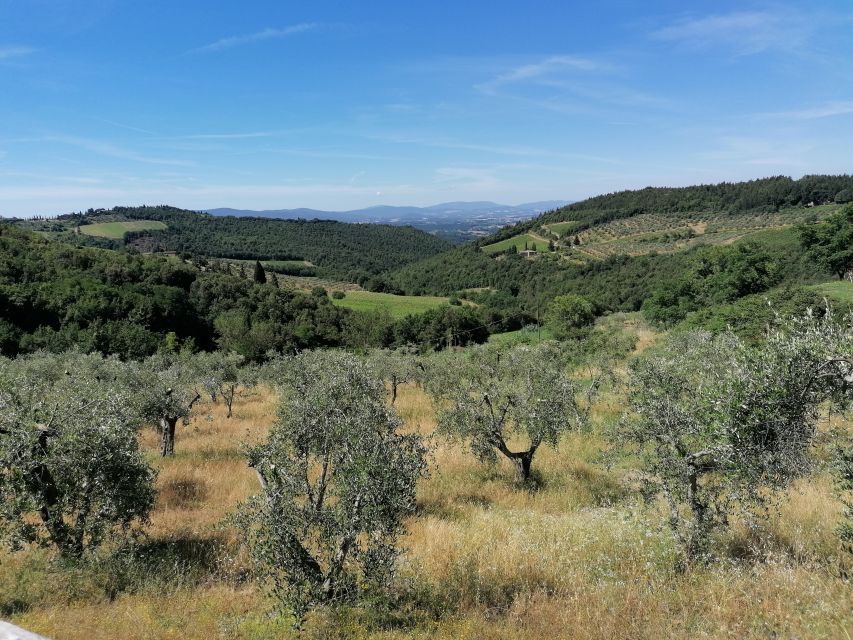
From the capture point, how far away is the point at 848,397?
7.50m

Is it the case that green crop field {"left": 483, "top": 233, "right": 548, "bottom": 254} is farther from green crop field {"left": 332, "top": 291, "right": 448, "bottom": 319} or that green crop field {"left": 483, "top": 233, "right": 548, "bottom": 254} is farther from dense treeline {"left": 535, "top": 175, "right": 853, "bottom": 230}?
green crop field {"left": 332, "top": 291, "right": 448, "bottom": 319}

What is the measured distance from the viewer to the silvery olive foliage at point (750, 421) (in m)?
7.66

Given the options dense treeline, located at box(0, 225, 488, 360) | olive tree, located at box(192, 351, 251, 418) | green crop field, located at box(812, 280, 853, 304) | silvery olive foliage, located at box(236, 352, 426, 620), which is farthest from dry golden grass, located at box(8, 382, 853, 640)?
dense treeline, located at box(0, 225, 488, 360)

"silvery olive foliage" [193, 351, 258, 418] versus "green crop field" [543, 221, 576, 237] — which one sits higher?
"green crop field" [543, 221, 576, 237]

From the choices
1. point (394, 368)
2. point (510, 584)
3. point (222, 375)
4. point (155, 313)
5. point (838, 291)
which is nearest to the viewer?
point (510, 584)

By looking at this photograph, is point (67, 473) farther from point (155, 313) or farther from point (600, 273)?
point (600, 273)

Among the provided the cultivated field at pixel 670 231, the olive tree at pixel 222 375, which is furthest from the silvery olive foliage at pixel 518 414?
the cultivated field at pixel 670 231

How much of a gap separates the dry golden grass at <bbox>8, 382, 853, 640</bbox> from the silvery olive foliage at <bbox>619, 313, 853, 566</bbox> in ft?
3.57

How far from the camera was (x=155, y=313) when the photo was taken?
96438 mm

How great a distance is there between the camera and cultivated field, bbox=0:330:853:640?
747 centimetres

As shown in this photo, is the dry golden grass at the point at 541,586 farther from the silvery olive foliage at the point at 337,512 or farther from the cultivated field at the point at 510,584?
the silvery olive foliage at the point at 337,512

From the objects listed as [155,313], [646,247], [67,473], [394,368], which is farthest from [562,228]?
[67,473]

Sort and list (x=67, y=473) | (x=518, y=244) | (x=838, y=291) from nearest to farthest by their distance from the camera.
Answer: (x=67, y=473) < (x=838, y=291) < (x=518, y=244)

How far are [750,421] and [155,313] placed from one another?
110 metres
